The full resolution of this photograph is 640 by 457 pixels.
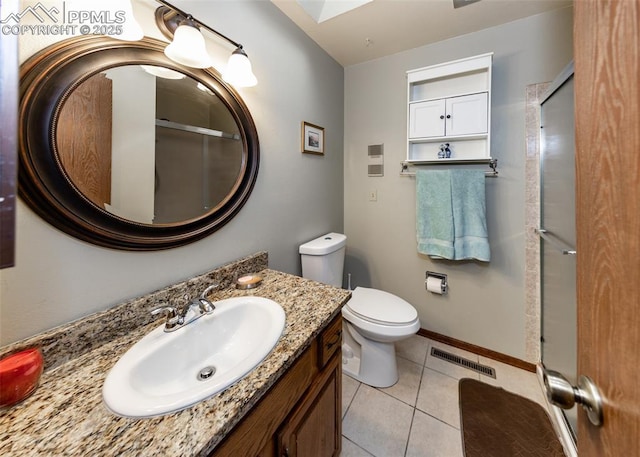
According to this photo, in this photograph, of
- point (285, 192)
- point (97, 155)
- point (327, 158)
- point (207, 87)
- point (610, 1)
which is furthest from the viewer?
point (327, 158)

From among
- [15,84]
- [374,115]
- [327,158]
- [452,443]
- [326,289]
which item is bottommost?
[452,443]

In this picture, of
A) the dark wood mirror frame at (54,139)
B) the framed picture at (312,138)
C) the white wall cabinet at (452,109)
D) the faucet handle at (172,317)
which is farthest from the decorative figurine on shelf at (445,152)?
the faucet handle at (172,317)

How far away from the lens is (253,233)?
1.34m

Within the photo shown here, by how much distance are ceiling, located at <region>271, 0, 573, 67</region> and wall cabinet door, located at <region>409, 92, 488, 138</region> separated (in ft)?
1.55

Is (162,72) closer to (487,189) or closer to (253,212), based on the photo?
(253,212)

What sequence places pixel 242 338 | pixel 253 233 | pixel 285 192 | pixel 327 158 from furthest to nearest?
pixel 327 158 < pixel 285 192 < pixel 253 233 < pixel 242 338

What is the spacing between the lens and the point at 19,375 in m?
0.55

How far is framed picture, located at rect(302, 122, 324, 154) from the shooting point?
166cm

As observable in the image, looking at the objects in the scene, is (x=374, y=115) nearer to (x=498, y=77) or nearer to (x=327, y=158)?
(x=327, y=158)

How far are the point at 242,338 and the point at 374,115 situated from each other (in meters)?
1.95

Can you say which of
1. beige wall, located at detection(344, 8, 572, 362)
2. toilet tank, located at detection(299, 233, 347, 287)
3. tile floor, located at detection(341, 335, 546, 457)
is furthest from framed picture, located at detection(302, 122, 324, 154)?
tile floor, located at detection(341, 335, 546, 457)

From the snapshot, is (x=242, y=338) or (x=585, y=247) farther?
(x=242, y=338)

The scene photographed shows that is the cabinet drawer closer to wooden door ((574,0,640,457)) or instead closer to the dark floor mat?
wooden door ((574,0,640,457))

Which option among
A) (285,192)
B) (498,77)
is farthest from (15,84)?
(498,77)
